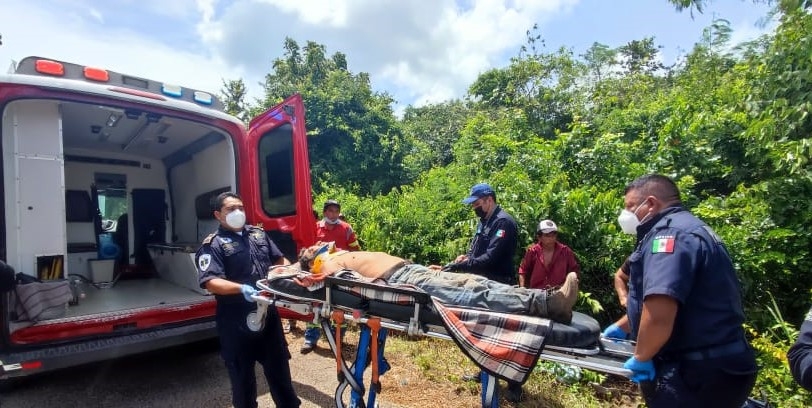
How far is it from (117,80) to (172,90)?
1.33 ft

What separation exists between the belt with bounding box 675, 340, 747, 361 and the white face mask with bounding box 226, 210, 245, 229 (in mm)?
2500

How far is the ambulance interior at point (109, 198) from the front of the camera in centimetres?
308

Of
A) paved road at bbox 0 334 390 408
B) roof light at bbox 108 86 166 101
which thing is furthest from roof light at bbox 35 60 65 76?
paved road at bbox 0 334 390 408

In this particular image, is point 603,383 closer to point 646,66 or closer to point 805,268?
point 805,268

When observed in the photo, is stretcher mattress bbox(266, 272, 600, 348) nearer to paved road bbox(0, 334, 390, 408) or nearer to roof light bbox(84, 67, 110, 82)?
paved road bbox(0, 334, 390, 408)

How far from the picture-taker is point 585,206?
13.4ft

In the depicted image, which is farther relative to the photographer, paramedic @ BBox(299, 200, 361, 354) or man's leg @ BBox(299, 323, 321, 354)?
paramedic @ BBox(299, 200, 361, 354)

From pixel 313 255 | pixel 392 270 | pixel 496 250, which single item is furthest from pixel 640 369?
pixel 313 255

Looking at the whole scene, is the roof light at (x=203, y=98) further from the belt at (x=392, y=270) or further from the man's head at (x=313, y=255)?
the belt at (x=392, y=270)

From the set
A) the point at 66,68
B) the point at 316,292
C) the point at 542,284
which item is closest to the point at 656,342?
the point at 316,292

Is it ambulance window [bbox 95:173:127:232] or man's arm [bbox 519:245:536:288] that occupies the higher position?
ambulance window [bbox 95:173:127:232]

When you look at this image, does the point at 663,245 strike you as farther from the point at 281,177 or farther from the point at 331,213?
the point at 331,213

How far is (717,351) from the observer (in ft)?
5.28

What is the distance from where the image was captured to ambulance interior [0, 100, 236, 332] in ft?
10.1
